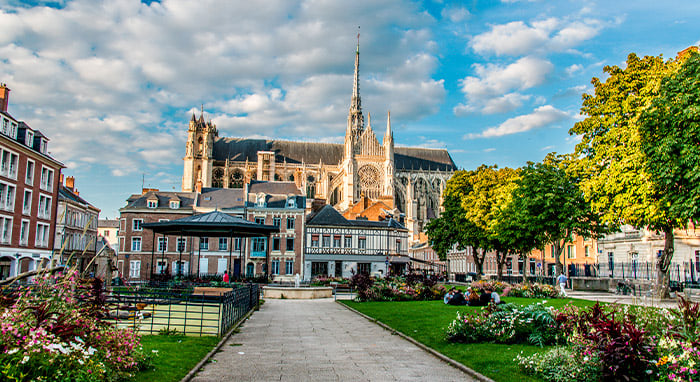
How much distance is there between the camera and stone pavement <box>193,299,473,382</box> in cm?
831

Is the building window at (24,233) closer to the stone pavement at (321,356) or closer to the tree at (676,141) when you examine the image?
the stone pavement at (321,356)

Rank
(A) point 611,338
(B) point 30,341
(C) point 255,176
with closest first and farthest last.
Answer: (B) point 30,341, (A) point 611,338, (C) point 255,176

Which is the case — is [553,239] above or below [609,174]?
below

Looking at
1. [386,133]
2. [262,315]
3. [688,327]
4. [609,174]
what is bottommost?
[262,315]

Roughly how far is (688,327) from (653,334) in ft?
1.60

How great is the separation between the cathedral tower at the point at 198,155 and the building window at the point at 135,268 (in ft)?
156

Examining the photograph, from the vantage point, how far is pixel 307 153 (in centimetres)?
10769

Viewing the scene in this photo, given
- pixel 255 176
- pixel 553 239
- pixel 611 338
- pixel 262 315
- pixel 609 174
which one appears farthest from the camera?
pixel 255 176

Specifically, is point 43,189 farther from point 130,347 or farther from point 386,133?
point 386,133

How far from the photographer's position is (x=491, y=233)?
38.5m

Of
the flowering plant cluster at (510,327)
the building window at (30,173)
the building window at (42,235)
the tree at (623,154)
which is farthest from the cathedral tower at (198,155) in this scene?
the flowering plant cluster at (510,327)

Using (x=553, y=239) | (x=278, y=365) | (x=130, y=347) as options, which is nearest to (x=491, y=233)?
(x=553, y=239)

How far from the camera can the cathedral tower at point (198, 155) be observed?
9394 cm

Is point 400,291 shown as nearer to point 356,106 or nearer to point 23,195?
point 23,195
